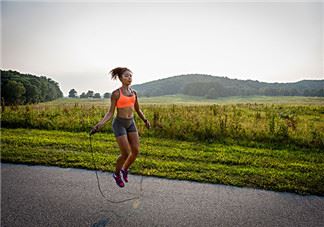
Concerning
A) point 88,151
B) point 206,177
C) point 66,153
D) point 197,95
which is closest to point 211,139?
point 206,177

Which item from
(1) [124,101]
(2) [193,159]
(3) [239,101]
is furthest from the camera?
(3) [239,101]

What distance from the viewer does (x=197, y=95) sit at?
72.7 metres

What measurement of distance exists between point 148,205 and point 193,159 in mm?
2779

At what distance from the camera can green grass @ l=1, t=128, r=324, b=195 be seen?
5.04 meters

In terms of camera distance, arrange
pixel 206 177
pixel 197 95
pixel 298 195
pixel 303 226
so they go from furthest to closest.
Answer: pixel 197 95
pixel 206 177
pixel 298 195
pixel 303 226

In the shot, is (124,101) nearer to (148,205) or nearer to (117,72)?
(117,72)

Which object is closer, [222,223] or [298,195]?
[222,223]

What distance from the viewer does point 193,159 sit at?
6.41 metres

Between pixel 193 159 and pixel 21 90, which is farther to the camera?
pixel 21 90

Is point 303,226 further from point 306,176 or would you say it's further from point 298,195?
point 306,176

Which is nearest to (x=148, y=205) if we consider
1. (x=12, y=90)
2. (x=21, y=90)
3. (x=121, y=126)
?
(x=121, y=126)

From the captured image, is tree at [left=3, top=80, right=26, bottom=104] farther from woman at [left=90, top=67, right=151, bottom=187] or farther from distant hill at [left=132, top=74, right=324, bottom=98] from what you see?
woman at [left=90, top=67, right=151, bottom=187]

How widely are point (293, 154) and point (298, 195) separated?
3136mm

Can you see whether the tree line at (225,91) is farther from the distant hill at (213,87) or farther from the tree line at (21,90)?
the tree line at (21,90)
